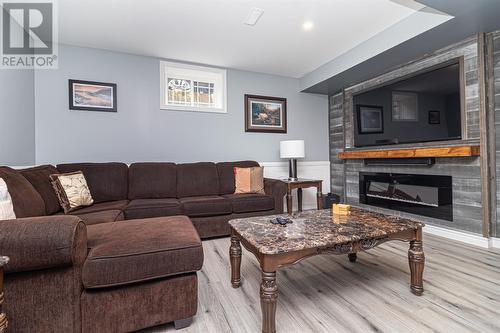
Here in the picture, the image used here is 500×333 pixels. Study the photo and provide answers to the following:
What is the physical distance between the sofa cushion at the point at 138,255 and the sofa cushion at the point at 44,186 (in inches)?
35.5

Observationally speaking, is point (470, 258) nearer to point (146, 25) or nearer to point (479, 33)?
point (479, 33)

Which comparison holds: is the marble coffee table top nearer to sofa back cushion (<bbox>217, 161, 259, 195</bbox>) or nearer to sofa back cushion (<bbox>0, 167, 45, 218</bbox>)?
sofa back cushion (<bbox>0, 167, 45, 218</bbox>)

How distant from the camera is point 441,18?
2104 millimetres

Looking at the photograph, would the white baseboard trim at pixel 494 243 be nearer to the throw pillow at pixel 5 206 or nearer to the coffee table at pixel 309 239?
the coffee table at pixel 309 239

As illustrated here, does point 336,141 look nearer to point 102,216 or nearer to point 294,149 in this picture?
point 294,149

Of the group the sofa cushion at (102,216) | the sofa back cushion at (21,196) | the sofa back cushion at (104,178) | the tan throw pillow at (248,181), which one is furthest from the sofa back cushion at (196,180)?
the sofa back cushion at (21,196)

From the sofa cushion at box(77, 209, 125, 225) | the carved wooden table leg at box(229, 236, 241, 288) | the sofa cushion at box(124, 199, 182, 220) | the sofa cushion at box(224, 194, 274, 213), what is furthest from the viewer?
the sofa cushion at box(224, 194, 274, 213)

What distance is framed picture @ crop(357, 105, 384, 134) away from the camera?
11.1ft

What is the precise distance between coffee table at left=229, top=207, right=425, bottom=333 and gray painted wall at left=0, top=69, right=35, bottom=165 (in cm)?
232

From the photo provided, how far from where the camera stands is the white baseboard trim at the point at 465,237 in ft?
7.53

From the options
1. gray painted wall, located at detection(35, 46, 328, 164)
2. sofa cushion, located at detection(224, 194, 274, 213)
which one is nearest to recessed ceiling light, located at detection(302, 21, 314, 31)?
gray painted wall, located at detection(35, 46, 328, 164)

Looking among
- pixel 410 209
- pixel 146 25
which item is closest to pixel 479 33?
pixel 410 209

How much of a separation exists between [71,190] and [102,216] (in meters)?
0.55

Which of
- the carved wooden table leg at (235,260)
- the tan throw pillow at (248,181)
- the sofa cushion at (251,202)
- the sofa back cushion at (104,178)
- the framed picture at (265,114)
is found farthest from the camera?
the framed picture at (265,114)
